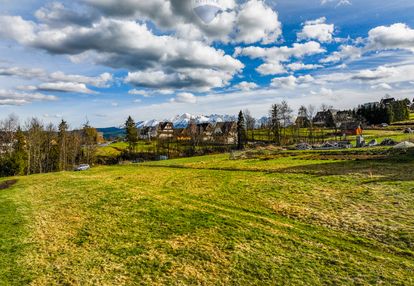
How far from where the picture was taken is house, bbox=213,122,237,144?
13438 cm

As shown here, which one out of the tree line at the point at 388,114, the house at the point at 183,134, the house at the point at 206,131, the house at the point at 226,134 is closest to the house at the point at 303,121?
the tree line at the point at 388,114

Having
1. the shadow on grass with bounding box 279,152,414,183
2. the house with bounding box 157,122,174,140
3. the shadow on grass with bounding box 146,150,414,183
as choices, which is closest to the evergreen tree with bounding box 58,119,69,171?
the shadow on grass with bounding box 146,150,414,183

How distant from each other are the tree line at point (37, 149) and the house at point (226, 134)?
2424 inches

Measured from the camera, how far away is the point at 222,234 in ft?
51.8

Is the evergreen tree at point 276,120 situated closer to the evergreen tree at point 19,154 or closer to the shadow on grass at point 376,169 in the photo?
the shadow on grass at point 376,169

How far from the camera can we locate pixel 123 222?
61.7 feet

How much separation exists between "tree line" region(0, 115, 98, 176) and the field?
49.1 meters

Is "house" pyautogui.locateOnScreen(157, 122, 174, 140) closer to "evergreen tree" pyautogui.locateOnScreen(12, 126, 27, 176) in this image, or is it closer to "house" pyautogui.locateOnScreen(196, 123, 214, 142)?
"house" pyautogui.locateOnScreen(196, 123, 214, 142)

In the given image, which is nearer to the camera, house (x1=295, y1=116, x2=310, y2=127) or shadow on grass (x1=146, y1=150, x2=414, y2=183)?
shadow on grass (x1=146, y1=150, x2=414, y2=183)

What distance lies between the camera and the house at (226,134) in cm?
13438

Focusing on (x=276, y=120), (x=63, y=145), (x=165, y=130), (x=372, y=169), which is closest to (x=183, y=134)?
(x=165, y=130)

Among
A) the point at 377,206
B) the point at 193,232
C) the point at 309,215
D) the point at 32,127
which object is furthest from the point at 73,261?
the point at 32,127

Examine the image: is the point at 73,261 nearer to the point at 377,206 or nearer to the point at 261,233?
the point at 261,233

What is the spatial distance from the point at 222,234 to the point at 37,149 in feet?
264
